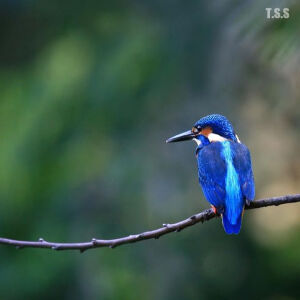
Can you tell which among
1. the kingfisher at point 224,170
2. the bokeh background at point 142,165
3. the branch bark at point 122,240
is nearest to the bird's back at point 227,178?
the kingfisher at point 224,170

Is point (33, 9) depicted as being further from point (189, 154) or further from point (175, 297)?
point (175, 297)

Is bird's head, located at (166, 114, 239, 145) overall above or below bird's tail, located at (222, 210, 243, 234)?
above

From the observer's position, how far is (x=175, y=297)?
16.0 feet

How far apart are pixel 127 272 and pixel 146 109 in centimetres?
114

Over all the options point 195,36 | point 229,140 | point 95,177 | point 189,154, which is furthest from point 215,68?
point 229,140

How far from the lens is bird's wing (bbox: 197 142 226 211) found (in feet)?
8.99

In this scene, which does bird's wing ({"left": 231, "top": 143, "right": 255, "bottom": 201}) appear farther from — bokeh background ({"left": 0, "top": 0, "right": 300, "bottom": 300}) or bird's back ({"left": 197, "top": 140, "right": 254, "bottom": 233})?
bokeh background ({"left": 0, "top": 0, "right": 300, "bottom": 300})

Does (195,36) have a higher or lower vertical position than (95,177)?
higher

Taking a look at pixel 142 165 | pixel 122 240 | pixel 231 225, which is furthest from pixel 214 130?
pixel 142 165

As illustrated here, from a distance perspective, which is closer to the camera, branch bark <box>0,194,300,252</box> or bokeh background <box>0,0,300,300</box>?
branch bark <box>0,194,300,252</box>

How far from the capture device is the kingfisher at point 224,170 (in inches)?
105

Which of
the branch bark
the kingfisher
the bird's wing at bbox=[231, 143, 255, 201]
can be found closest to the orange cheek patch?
the kingfisher

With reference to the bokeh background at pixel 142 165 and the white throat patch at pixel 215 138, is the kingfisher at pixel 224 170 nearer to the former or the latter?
the white throat patch at pixel 215 138

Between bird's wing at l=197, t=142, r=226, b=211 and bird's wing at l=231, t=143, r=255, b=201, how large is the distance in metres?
0.05
